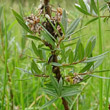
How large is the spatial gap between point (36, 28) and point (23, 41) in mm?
687

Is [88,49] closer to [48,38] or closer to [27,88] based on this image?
[48,38]

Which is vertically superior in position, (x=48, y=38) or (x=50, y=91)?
(x=48, y=38)

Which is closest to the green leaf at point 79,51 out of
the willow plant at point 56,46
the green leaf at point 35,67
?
the willow plant at point 56,46

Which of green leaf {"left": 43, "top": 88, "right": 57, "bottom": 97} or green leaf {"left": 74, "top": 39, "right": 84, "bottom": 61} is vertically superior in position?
green leaf {"left": 74, "top": 39, "right": 84, "bottom": 61}

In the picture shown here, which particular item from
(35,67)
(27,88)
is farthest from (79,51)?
(27,88)

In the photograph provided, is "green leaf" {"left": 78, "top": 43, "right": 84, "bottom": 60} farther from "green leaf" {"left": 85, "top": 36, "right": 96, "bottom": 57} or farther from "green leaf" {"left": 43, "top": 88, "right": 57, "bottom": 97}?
"green leaf" {"left": 43, "top": 88, "right": 57, "bottom": 97}

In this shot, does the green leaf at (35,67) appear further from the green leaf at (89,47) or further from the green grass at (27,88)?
the green leaf at (89,47)

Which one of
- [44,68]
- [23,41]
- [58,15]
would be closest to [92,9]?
[58,15]

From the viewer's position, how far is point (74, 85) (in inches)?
A: 22.0

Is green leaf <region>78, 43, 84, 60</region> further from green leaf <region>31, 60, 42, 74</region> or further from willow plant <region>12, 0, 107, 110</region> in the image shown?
green leaf <region>31, 60, 42, 74</region>

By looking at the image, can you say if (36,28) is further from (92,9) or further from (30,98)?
(30,98)

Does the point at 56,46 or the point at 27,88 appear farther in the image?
the point at 27,88

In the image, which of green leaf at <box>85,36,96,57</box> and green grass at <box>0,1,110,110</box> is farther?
green grass at <box>0,1,110,110</box>

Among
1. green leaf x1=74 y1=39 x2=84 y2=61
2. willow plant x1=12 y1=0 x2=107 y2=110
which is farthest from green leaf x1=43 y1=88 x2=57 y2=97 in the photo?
green leaf x1=74 y1=39 x2=84 y2=61
